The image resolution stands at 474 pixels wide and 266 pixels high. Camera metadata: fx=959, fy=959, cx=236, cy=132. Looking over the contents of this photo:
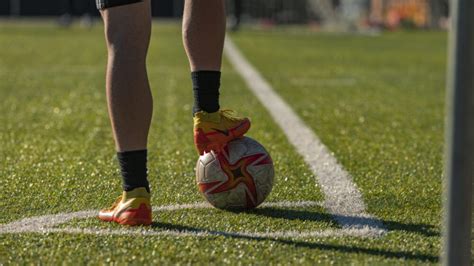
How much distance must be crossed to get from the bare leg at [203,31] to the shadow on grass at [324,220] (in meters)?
0.49

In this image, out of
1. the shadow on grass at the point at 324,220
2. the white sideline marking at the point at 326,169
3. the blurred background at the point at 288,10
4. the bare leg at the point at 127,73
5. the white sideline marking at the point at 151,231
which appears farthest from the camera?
the blurred background at the point at 288,10

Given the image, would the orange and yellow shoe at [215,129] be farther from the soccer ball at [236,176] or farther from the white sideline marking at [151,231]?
the white sideline marking at [151,231]

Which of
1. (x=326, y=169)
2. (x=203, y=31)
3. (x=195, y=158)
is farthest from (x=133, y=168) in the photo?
(x=195, y=158)

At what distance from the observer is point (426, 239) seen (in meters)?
2.45

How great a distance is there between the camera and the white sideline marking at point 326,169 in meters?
2.75

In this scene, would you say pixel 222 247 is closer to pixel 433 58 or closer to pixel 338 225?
pixel 338 225

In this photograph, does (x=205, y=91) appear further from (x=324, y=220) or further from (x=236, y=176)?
(x=324, y=220)

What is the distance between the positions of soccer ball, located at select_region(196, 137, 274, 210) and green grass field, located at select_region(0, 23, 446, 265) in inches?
2.6

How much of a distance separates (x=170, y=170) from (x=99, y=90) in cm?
375

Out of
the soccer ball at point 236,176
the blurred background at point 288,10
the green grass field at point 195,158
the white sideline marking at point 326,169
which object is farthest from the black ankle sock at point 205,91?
the blurred background at point 288,10

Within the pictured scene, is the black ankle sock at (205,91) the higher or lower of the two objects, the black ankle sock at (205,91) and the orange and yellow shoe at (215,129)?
the higher

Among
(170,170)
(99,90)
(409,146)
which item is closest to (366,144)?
(409,146)

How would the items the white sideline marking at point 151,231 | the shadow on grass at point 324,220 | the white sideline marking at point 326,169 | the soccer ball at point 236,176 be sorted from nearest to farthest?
the shadow on grass at point 324,220, the white sideline marking at point 151,231, the white sideline marking at point 326,169, the soccer ball at point 236,176

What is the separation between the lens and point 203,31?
2.94 m
